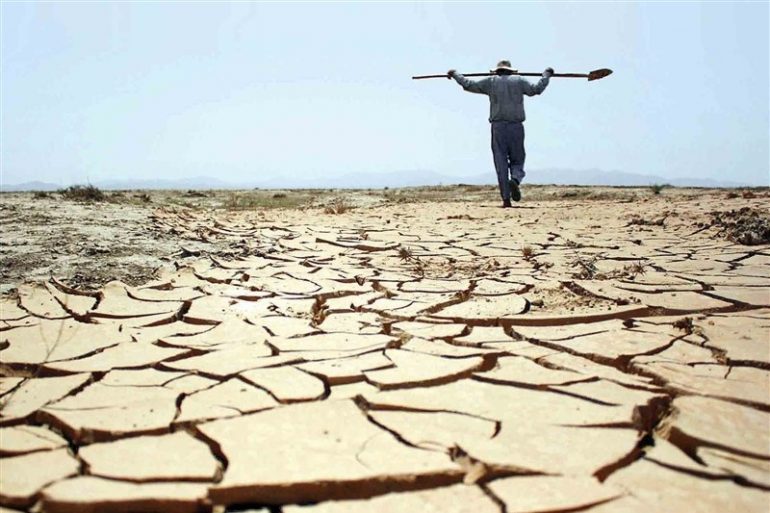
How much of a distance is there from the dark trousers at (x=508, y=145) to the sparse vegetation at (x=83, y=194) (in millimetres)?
5295

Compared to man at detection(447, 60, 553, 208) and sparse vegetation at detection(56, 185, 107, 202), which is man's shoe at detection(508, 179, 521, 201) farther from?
sparse vegetation at detection(56, 185, 107, 202)

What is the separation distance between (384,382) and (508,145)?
232 inches

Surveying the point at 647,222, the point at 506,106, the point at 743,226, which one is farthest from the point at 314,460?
the point at 506,106

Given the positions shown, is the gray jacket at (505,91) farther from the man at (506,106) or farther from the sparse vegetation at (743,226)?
the sparse vegetation at (743,226)

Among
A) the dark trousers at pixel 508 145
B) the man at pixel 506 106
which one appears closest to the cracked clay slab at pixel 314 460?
the man at pixel 506 106

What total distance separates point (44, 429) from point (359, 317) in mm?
1412

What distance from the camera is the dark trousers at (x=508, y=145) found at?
24.2ft

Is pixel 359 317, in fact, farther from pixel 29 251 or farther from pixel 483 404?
pixel 29 251

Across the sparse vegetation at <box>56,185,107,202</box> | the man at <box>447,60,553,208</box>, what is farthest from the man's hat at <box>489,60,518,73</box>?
the sparse vegetation at <box>56,185,107,202</box>

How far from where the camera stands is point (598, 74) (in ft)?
24.9

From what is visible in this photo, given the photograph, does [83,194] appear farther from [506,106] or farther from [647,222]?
[647,222]

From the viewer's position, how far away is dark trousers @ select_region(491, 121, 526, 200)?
291 inches

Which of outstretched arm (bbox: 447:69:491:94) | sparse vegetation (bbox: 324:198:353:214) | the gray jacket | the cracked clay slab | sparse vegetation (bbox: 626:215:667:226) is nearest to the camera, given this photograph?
the cracked clay slab

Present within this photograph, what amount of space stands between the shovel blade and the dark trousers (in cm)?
111
